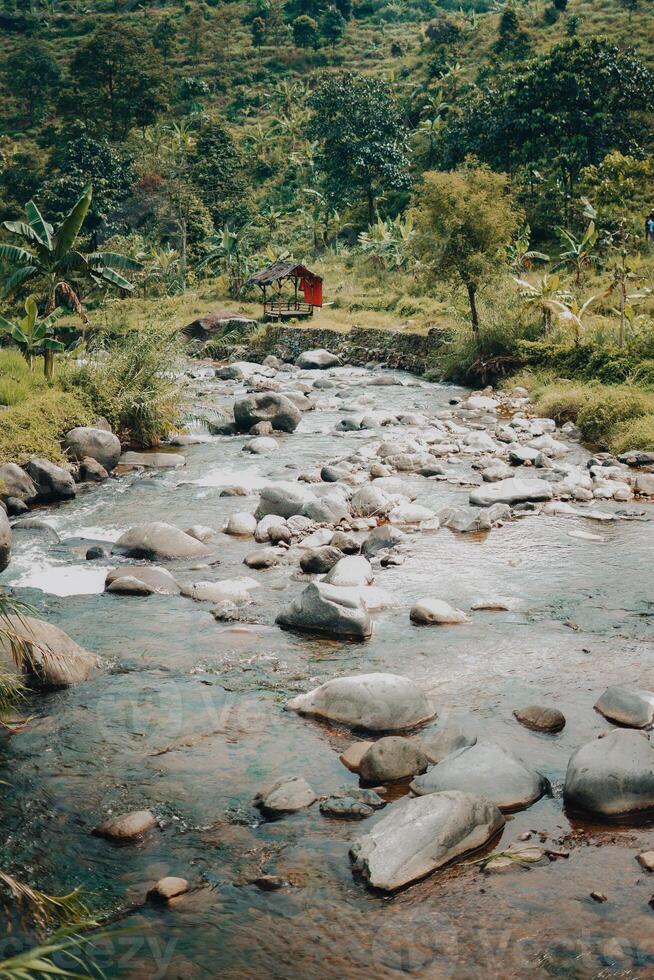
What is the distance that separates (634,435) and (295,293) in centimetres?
2472

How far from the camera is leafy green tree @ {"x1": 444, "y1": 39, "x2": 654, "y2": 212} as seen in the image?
37406mm

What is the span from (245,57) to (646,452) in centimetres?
7825

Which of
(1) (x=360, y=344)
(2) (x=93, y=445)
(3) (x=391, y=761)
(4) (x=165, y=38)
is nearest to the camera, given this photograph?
(3) (x=391, y=761)

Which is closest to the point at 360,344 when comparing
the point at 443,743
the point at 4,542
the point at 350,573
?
the point at 350,573

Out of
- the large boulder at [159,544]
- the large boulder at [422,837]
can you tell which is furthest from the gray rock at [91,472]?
the large boulder at [422,837]

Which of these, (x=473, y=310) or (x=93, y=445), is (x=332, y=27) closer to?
(x=473, y=310)

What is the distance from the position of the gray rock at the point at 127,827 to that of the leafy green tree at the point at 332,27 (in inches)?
3473

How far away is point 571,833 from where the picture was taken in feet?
16.6

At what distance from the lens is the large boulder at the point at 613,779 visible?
5.20 metres

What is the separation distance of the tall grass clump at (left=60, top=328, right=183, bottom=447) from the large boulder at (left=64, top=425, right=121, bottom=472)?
3.71 ft

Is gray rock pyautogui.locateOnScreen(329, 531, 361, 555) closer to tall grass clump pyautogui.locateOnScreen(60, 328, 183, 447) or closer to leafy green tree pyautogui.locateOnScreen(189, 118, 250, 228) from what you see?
tall grass clump pyautogui.locateOnScreen(60, 328, 183, 447)

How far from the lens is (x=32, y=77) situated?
248 ft

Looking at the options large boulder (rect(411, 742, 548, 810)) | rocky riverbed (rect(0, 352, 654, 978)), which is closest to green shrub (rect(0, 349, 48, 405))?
rocky riverbed (rect(0, 352, 654, 978))

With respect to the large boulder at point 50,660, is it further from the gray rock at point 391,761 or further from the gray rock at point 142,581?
the gray rock at point 391,761
